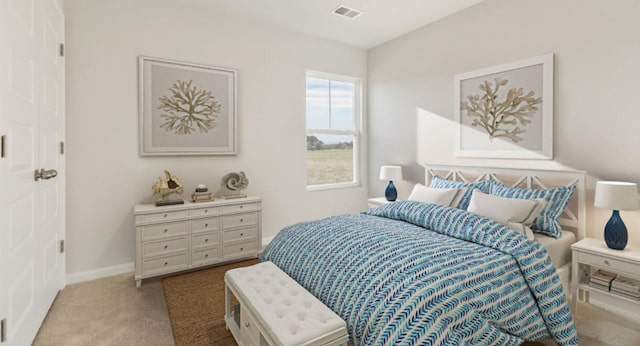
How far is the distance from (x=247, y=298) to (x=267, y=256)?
28.6 inches

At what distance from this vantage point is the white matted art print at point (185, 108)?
10.5ft

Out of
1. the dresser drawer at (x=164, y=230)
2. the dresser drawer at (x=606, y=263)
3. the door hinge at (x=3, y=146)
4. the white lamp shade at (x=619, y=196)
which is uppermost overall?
the door hinge at (x=3, y=146)

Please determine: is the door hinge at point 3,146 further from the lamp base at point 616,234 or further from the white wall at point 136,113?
the lamp base at point 616,234

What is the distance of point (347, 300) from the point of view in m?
1.60

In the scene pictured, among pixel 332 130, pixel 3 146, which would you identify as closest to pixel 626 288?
pixel 332 130

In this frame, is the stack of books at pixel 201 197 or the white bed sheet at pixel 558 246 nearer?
the white bed sheet at pixel 558 246

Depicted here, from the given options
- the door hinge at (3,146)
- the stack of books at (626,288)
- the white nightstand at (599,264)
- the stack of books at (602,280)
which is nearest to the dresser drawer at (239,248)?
the door hinge at (3,146)

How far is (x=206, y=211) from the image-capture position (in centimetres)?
318

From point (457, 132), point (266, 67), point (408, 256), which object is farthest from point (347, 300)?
point (266, 67)

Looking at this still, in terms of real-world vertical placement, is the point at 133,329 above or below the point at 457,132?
below

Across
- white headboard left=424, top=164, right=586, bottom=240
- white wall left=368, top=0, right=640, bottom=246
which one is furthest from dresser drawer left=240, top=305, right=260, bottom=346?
white wall left=368, top=0, right=640, bottom=246

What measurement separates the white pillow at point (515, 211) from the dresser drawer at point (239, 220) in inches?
86.5

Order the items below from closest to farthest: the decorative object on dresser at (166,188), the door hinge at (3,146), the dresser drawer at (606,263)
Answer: the door hinge at (3,146) < the dresser drawer at (606,263) < the decorative object on dresser at (166,188)

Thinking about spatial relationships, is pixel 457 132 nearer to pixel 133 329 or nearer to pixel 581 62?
pixel 581 62
